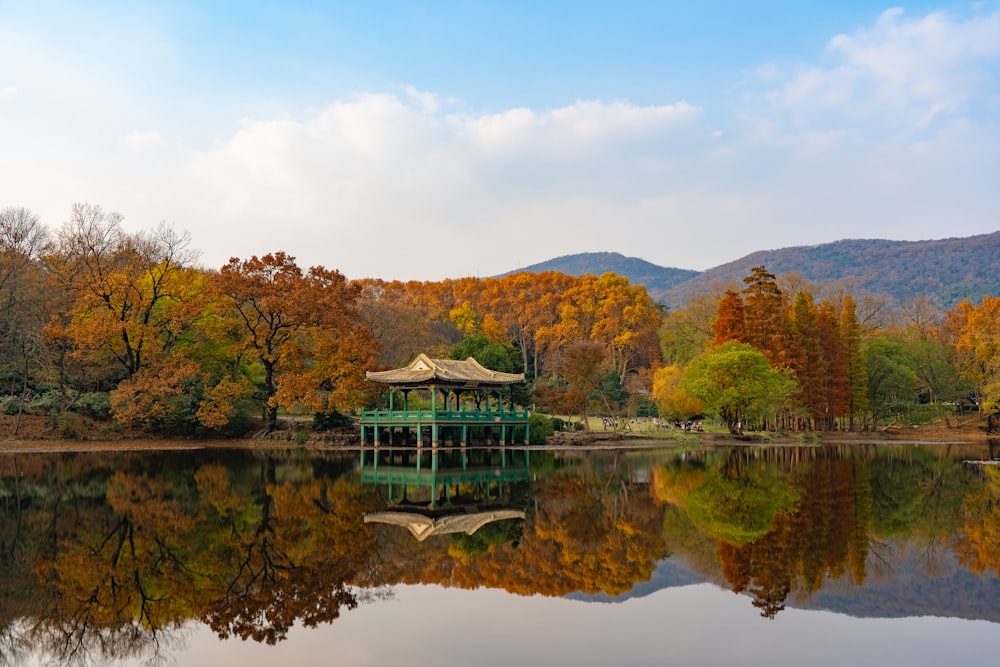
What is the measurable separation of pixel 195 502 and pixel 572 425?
3111cm

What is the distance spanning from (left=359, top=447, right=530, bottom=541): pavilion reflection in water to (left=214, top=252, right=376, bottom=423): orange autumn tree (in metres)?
5.16

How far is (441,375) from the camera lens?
128 feet

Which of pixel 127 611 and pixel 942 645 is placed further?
pixel 127 611

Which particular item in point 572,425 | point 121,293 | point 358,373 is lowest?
point 572,425

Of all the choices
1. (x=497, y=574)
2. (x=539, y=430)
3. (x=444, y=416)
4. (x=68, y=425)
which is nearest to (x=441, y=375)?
(x=444, y=416)

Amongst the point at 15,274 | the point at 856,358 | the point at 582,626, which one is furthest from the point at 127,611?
the point at 856,358

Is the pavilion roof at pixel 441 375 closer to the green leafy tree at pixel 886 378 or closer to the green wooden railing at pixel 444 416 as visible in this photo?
the green wooden railing at pixel 444 416

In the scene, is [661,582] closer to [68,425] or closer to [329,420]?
[329,420]

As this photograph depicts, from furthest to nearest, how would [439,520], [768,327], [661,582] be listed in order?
[768,327] → [439,520] → [661,582]

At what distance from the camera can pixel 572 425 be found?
48.5m

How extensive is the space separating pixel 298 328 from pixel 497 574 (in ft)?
120

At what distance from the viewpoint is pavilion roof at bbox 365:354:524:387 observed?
130ft

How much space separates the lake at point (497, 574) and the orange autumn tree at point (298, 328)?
1904cm

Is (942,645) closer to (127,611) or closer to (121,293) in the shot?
(127,611)
